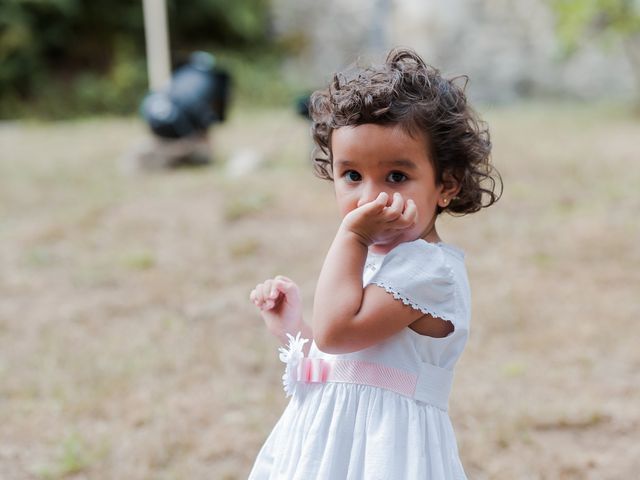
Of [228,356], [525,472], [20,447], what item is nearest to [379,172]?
[525,472]

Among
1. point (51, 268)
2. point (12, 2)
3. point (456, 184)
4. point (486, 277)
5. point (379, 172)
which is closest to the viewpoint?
point (379, 172)

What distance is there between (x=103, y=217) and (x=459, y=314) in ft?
15.3

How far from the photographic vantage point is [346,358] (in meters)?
1.38

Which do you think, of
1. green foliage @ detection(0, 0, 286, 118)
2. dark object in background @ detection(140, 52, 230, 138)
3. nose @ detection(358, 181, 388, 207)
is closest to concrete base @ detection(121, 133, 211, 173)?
dark object in background @ detection(140, 52, 230, 138)

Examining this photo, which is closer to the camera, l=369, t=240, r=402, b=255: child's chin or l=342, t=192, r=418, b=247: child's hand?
l=342, t=192, r=418, b=247: child's hand

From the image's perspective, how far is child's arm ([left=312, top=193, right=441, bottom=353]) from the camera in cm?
127

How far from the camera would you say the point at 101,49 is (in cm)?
1384

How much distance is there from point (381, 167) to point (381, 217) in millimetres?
102

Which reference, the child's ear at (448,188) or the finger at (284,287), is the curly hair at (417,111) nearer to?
the child's ear at (448,188)

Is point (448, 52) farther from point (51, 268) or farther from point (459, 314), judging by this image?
point (459, 314)

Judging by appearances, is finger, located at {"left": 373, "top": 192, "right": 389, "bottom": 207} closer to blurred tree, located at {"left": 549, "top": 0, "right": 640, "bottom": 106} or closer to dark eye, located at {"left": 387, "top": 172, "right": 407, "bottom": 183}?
dark eye, located at {"left": 387, "top": 172, "right": 407, "bottom": 183}

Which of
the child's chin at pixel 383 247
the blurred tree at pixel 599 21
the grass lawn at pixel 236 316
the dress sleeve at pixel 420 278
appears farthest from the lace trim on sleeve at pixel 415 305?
the blurred tree at pixel 599 21

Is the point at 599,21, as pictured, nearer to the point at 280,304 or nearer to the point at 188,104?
the point at 188,104

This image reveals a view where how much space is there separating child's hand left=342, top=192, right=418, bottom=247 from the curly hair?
0.13 metres
